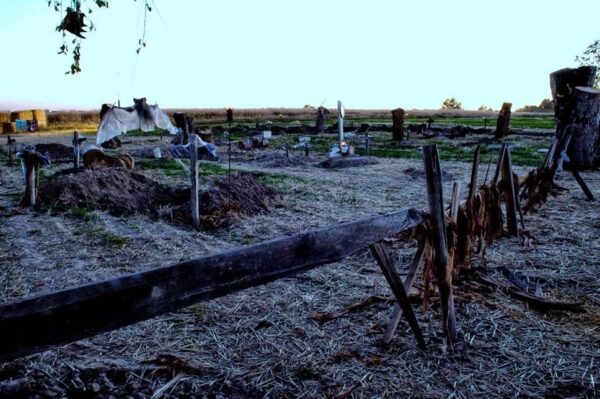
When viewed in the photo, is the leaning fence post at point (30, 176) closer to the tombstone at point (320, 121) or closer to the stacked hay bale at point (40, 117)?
the tombstone at point (320, 121)

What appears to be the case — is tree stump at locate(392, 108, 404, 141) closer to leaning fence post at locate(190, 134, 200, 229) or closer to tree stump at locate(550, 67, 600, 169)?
tree stump at locate(550, 67, 600, 169)

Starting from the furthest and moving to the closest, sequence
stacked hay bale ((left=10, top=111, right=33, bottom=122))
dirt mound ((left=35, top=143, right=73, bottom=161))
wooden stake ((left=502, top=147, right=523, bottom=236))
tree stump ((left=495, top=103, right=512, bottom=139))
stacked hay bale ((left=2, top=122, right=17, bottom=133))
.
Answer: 1. stacked hay bale ((left=10, top=111, right=33, bottom=122))
2. stacked hay bale ((left=2, top=122, right=17, bottom=133))
3. tree stump ((left=495, top=103, right=512, bottom=139))
4. dirt mound ((left=35, top=143, right=73, bottom=161))
5. wooden stake ((left=502, top=147, right=523, bottom=236))

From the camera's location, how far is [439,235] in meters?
3.16

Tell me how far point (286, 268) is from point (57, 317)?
109cm

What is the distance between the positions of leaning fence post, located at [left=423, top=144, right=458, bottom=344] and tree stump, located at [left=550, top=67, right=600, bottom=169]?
733cm

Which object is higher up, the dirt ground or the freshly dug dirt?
the freshly dug dirt

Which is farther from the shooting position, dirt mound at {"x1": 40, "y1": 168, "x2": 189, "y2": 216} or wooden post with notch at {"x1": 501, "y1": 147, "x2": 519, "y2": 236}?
dirt mound at {"x1": 40, "y1": 168, "x2": 189, "y2": 216}

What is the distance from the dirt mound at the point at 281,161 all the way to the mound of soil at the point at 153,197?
7432mm

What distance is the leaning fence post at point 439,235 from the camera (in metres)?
2.97

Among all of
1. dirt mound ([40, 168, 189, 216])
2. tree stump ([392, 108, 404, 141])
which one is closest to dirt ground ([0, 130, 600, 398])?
dirt mound ([40, 168, 189, 216])

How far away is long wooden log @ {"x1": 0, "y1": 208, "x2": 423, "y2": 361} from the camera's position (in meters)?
1.52

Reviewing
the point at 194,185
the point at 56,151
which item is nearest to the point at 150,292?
the point at 194,185

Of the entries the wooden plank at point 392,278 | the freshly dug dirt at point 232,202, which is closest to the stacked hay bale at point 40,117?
the freshly dug dirt at point 232,202

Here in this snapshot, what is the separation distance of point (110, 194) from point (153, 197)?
0.90 meters
